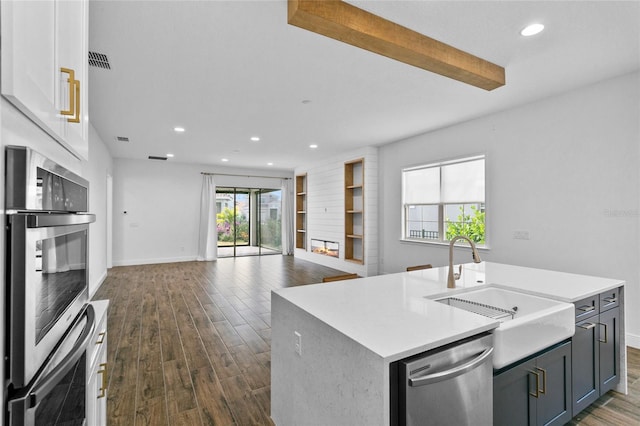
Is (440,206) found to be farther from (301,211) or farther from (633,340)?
(301,211)

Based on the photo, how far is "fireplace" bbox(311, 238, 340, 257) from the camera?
300 inches

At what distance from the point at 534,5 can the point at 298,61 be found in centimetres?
179

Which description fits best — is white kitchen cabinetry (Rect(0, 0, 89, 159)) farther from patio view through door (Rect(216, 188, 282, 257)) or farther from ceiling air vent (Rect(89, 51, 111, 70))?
patio view through door (Rect(216, 188, 282, 257))

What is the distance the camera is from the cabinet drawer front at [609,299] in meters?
2.09

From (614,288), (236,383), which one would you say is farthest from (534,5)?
(236,383)

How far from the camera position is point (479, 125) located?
15.1 feet

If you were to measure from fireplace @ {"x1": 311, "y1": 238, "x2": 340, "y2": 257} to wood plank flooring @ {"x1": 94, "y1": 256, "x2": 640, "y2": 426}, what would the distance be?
204 centimetres

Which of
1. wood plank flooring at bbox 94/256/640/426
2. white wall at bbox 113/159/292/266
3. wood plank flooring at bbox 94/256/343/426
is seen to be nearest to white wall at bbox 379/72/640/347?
wood plank flooring at bbox 94/256/640/426

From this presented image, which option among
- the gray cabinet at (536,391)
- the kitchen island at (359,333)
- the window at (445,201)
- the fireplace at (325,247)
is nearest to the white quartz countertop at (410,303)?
the kitchen island at (359,333)

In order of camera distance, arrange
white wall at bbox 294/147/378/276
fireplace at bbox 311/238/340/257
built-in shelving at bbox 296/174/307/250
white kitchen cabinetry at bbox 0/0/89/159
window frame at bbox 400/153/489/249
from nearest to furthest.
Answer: white kitchen cabinetry at bbox 0/0/89/159 → window frame at bbox 400/153/489/249 → white wall at bbox 294/147/378/276 → fireplace at bbox 311/238/340/257 → built-in shelving at bbox 296/174/307/250

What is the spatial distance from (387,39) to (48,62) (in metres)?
2.05

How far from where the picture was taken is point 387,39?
7.54 feet

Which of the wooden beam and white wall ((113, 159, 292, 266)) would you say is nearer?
the wooden beam

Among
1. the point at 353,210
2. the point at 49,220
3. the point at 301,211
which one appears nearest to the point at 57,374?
the point at 49,220
